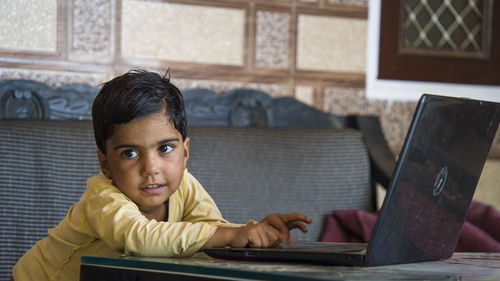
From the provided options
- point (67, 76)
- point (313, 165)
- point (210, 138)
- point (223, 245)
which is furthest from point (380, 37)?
point (223, 245)

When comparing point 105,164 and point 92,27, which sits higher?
point 92,27

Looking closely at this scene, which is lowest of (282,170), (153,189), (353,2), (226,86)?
(282,170)

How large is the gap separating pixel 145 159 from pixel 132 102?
0.31ft

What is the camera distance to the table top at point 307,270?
652mm

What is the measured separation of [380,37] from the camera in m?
2.18

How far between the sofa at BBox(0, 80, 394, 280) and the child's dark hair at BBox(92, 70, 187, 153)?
0.55 m

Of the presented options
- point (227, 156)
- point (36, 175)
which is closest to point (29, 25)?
point (36, 175)

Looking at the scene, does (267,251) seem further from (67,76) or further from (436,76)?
(436,76)

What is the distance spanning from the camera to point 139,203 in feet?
3.43

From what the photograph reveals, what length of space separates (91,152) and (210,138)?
12.9 inches

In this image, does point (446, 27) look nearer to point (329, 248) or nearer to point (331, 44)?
point (331, 44)

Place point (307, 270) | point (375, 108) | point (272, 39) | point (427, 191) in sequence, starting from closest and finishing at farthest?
point (307, 270)
point (427, 191)
point (272, 39)
point (375, 108)

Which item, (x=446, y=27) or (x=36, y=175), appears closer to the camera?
(x=36, y=175)

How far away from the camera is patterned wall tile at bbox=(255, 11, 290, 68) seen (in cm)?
204
